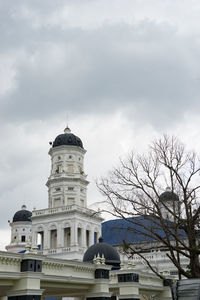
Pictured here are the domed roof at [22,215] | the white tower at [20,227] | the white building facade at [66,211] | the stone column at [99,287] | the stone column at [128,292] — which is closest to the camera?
the stone column at [99,287]

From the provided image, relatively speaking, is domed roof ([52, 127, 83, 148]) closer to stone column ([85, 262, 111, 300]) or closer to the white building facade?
the white building facade

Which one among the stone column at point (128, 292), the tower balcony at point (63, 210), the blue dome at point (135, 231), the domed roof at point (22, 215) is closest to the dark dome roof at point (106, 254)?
the blue dome at point (135, 231)

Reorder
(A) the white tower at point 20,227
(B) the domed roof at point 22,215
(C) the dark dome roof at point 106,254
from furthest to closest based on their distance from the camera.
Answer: (B) the domed roof at point 22,215, (A) the white tower at point 20,227, (C) the dark dome roof at point 106,254

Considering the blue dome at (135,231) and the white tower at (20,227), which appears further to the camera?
the white tower at (20,227)

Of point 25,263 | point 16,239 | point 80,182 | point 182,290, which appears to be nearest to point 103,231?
point 80,182

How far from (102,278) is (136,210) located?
4.17 metres

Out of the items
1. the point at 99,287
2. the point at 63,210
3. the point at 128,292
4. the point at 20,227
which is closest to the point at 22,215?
the point at 20,227

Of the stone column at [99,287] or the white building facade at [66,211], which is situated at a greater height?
the white building facade at [66,211]

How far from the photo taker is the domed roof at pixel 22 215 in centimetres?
8194

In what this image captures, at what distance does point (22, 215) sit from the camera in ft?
270

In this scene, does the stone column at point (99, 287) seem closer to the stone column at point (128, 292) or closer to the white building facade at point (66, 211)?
the stone column at point (128, 292)

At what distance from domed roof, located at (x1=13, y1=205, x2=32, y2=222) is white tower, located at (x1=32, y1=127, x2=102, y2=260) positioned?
31.8 meters

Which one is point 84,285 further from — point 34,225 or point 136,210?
point 34,225

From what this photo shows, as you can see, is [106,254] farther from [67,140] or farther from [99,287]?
[67,140]
